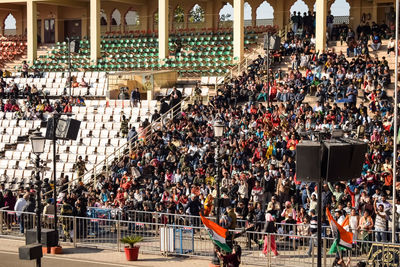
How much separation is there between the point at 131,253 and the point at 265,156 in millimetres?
7435

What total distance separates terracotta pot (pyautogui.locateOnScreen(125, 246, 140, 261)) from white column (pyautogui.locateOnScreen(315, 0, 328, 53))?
66.0 feet

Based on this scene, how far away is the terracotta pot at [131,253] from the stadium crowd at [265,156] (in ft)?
8.44

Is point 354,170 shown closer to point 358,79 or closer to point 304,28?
point 358,79

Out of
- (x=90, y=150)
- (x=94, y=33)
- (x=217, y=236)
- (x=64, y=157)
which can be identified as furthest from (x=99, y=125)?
(x=217, y=236)

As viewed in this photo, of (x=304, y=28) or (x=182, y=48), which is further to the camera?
(x=182, y=48)

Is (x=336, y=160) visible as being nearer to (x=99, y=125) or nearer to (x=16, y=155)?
(x=99, y=125)

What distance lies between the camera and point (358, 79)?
3123 centimetres

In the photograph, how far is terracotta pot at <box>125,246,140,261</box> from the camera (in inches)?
826

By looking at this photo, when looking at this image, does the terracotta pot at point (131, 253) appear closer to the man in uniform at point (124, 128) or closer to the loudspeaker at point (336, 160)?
the loudspeaker at point (336, 160)

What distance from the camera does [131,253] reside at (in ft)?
68.8

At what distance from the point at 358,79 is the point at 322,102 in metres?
2.84

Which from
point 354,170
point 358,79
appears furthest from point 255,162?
point 354,170

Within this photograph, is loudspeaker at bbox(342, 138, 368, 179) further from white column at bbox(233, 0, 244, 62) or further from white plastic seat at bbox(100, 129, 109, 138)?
white column at bbox(233, 0, 244, 62)

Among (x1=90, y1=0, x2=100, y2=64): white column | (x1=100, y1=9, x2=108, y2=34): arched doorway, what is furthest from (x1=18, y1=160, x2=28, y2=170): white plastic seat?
(x1=100, y1=9, x2=108, y2=34): arched doorway
